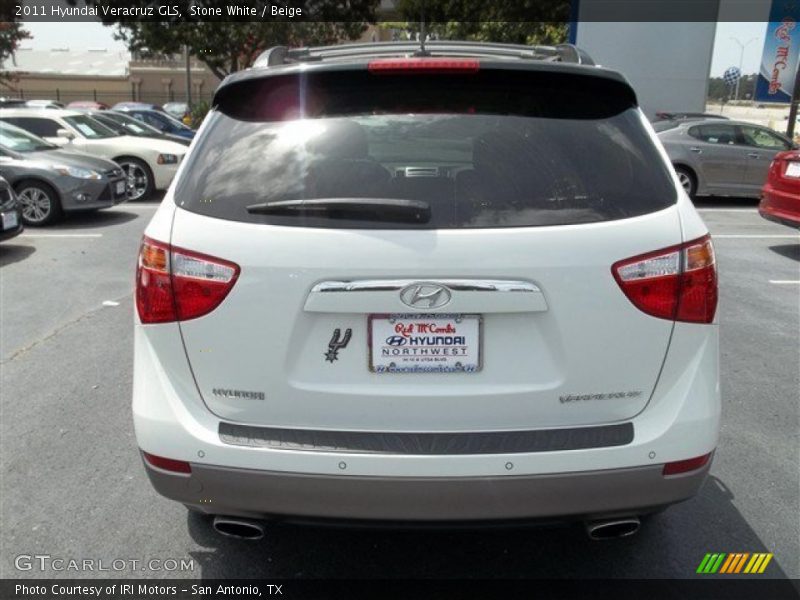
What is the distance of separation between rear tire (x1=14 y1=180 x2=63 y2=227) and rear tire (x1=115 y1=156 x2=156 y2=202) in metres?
2.73

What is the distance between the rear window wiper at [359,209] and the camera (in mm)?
2156

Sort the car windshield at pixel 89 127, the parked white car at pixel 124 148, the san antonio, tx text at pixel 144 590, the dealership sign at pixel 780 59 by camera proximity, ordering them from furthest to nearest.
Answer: the dealership sign at pixel 780 59
the car windshield at pixel 89 127
the parked white car at pixel 124 148
the san antonio, tx text at pixel 144 590

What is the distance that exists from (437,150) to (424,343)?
0.76 metres

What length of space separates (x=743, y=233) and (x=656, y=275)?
9.12 metres

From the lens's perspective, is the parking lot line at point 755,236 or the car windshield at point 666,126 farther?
the car windshield at point 666,126

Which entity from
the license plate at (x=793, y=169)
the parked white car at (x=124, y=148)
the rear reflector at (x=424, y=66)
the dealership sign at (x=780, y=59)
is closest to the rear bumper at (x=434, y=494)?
the rear reflector at (x=424, y=66)

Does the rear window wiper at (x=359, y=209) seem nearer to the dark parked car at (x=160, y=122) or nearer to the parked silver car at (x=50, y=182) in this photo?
the parked silver car at (x=50, y=182)

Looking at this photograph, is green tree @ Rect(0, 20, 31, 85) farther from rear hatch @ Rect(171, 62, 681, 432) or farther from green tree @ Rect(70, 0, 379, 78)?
rear hatch @ Rect(171, 62, 681, 432)

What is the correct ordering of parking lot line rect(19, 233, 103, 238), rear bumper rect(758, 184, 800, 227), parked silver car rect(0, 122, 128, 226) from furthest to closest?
parked silver car rect(0, 122, 128, 226), parking lot line rect(19, 233, 103, 238), rear bumper rect(758, 184, 800, 227)

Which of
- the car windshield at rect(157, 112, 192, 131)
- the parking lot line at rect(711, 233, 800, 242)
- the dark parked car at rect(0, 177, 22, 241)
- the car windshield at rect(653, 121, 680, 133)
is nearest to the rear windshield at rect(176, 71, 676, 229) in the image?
the dark parked car at rect(0, 177, 22, 241)

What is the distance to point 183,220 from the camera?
7.47ft

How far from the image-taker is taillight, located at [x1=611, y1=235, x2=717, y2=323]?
7.11 ft

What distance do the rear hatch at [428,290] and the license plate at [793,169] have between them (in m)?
7.09
